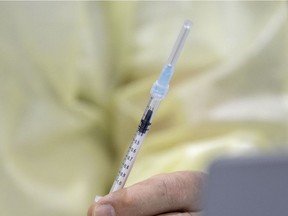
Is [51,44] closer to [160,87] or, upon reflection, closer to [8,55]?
[8,55]

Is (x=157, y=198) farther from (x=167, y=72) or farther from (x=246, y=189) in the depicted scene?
(x=246, y=189)

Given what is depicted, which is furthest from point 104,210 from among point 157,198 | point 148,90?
point 148,90

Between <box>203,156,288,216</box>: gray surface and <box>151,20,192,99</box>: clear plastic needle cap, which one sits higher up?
Answer: <box>151,20,192,99</box>: clear plastic needle cap

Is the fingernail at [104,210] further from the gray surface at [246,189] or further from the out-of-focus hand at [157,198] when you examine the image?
the gray surface at [246,189]

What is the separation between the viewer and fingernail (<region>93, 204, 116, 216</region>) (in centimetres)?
44

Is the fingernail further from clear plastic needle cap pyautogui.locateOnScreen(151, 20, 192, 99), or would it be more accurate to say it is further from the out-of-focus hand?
clear plastic needle cap pyautogui.locateOnScreen(151, 20, 192, 99)

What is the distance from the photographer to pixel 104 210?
0.45m

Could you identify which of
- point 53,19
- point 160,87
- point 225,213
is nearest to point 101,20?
point 53,19

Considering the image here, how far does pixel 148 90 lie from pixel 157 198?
182 mm

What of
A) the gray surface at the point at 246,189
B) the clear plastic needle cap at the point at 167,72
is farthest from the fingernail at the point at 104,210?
the gray surface at the point at 246,189

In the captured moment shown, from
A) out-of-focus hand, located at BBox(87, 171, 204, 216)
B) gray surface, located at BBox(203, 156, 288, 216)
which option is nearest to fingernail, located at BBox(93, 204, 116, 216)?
out-of-focus hand, located at BBox(87, 171, 204, 216)

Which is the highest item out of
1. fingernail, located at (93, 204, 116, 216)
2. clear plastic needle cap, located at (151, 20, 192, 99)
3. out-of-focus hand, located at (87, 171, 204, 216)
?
clear plastic needle cap, located at (151, 20, 192, 99)

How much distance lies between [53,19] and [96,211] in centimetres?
22

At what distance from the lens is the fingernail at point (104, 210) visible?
443mm
